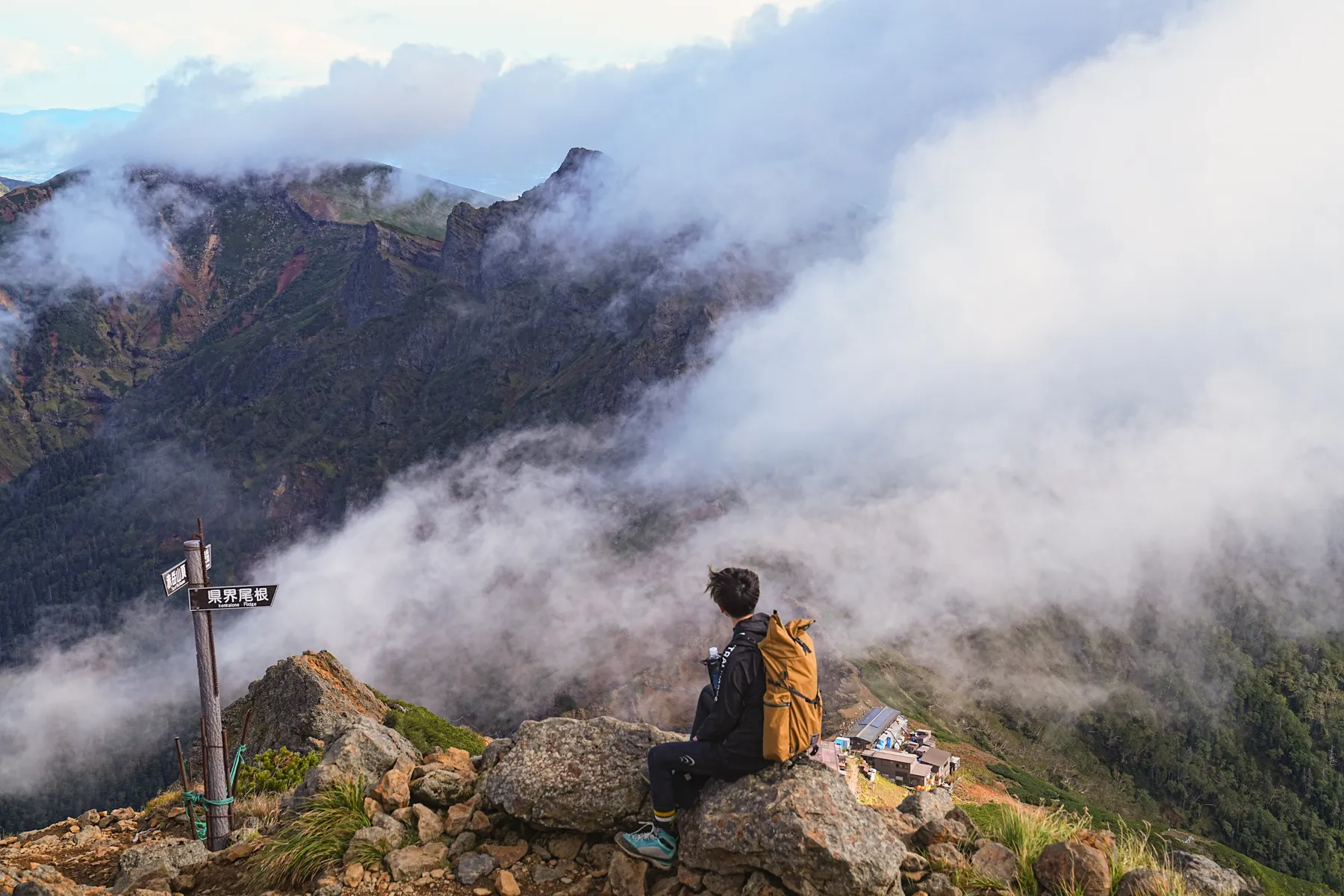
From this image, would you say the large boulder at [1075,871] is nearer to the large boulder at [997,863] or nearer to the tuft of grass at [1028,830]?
the tuft of grass at [1028,830]

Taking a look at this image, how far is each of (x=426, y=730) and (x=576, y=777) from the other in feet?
119

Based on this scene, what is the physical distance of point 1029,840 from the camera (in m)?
11.6

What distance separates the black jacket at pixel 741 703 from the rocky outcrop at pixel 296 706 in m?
22.8

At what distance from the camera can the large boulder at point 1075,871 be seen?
1050cm

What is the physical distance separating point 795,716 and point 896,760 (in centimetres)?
14329

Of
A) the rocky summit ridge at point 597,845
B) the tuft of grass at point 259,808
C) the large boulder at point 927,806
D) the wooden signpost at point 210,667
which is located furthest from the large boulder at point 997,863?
the tuft of grass at point 259,808

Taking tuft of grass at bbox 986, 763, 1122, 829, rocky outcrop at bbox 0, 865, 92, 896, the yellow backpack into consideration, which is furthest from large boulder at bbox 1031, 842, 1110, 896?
tuft of grass at bbox 986, 763, 1122, 829

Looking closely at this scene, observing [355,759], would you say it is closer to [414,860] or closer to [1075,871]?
[414,860]

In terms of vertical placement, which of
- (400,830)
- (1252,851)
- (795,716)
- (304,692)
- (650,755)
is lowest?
(1252,851)

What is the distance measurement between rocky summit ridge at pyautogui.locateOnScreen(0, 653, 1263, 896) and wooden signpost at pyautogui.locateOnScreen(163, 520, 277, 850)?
0.65 metres

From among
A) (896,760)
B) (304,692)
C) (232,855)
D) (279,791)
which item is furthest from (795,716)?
(896,760)

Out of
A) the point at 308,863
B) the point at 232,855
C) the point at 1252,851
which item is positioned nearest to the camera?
the point at 308,863

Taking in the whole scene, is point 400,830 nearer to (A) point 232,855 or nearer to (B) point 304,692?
(A) point 232,855

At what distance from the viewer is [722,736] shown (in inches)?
430
